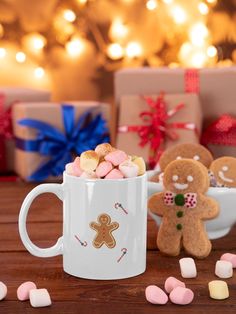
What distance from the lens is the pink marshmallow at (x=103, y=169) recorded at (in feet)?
2.21

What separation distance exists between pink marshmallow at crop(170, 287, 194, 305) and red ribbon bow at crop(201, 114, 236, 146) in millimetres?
1033

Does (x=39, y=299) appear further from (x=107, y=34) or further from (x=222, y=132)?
(x=107, y=34)

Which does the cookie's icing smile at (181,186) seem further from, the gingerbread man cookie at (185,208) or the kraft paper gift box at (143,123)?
the kraft paper gift box at (143,123)

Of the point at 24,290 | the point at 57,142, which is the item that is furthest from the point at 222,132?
the point at 24,290

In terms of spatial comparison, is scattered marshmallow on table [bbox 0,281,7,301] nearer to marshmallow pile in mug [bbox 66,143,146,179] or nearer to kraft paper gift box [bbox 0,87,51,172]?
marshmallow pile in mug [bbox 66,143,146,179]

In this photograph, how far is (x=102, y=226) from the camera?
2.19 feet

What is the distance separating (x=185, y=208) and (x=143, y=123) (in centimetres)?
84

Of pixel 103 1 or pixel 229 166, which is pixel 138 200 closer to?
pixel 229 166

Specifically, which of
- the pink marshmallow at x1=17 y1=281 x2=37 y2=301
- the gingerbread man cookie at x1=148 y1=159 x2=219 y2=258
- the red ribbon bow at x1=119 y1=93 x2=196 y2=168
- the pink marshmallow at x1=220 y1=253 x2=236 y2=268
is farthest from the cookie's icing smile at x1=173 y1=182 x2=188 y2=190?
the red ribbon bow at x1=119 y1=93 x2=196 y2=168

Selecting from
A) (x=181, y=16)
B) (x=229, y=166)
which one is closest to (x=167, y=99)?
Result: (x=229, y=166)

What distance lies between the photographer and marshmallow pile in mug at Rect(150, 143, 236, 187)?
864 mm

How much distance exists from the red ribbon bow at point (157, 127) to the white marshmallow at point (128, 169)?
863 millimetres

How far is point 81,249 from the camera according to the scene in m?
0.68

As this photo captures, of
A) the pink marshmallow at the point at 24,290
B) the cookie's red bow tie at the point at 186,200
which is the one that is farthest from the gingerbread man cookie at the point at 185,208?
the pink marshmallow at the point at 24,290
